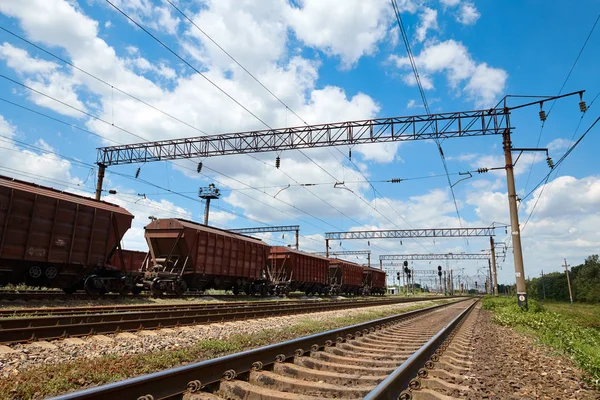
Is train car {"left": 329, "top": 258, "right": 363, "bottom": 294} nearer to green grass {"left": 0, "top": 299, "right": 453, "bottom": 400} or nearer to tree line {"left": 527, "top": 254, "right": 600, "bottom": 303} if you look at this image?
green grass {"left": 0, "top": 299, "right": 453, "bottom": 400}

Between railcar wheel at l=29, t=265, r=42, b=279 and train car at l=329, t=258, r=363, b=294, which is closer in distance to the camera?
railcar wheel at l=29, t=265, r=42, b=279

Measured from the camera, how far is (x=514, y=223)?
1783 centimetres

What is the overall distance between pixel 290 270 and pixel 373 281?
2554 centimetres

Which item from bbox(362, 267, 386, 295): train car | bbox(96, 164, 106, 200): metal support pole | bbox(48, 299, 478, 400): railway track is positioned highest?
bbox(96, 164, 106, 200): metal support pole

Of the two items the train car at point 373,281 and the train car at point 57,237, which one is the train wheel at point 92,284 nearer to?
the train car at point 57,237

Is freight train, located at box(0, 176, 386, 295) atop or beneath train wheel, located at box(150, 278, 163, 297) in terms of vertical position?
atop

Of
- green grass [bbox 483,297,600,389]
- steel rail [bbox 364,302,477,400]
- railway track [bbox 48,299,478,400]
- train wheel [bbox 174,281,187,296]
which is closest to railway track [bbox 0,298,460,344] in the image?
railway track [bbox 48,299,478,400]

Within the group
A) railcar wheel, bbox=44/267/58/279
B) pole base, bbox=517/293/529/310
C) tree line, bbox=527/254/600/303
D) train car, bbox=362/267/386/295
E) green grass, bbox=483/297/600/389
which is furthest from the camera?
tree line, bbox=527/254/600/303

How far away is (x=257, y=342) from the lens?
8289 millimetres

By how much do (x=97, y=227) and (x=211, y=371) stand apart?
13.7 meters

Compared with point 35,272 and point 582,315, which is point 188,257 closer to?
point 35,272

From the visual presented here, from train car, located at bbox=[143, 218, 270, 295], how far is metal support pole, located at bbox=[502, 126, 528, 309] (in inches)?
587

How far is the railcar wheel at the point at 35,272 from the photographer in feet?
45.5

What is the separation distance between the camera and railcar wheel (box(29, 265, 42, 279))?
13.9 meters
